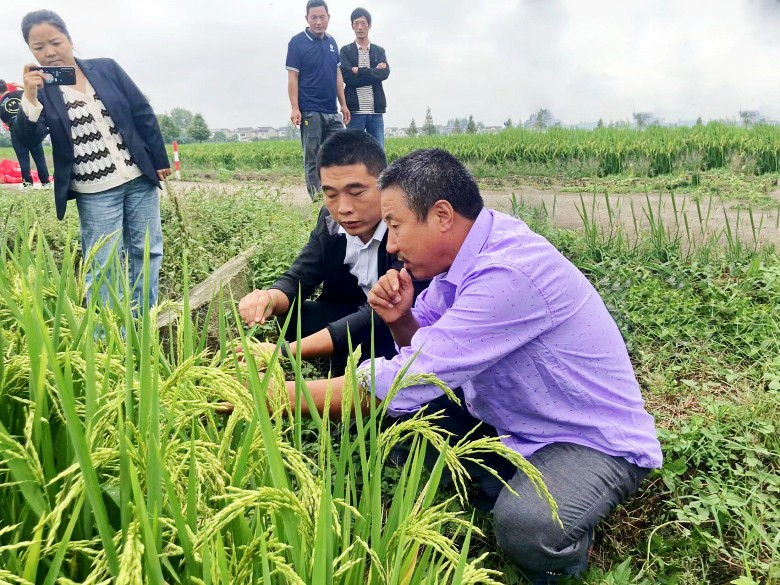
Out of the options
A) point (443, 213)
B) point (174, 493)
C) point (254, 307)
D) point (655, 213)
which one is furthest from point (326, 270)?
point (655, 213)

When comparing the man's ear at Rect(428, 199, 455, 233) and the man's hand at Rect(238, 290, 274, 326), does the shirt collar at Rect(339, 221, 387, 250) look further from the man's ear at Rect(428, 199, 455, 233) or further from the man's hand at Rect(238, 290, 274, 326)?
the man's ear at Rect(428, 199, 455, 233)

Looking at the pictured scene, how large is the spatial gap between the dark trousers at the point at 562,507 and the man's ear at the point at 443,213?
59 centimetres

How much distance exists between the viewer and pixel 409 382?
3.57ft

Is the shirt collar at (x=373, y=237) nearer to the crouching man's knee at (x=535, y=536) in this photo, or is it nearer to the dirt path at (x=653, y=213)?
the crouching man's knee at (x=535, y=536)

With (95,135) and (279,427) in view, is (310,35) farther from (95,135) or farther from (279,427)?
(279,427)

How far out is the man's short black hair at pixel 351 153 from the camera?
8.77 ft

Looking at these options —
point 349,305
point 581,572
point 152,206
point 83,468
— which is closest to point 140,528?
point 83,468

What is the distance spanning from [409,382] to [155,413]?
0.44m

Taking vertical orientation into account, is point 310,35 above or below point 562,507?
above

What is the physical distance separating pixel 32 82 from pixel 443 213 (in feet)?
8.34

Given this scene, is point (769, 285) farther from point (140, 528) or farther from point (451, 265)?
point (140, 528)

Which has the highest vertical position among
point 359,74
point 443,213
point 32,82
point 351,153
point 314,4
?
point 314,4

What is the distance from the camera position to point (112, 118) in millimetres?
3611

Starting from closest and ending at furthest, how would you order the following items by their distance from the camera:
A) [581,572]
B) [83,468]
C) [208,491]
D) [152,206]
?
1. [83,468]
2. [208,491]
3. [581,572]
4. [152,206]
